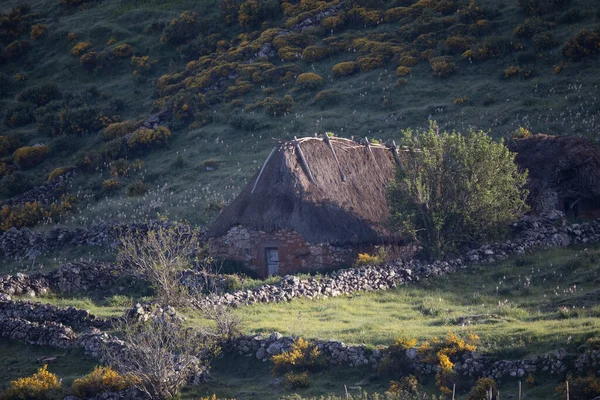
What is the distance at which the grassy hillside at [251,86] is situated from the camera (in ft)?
122

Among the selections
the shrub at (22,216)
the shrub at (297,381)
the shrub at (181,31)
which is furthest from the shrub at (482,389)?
the shrub at (181,31)

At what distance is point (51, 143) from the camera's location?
4700cm

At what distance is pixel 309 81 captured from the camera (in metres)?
45.3

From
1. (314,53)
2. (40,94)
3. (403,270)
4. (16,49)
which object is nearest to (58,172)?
(40,94)

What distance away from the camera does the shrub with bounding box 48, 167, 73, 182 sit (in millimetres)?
42159

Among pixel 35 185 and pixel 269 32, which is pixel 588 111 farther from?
pixel 35 185

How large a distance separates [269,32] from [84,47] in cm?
1638

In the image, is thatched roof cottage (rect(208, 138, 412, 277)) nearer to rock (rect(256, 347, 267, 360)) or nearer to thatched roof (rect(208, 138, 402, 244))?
thatched roof (rect(208, 138, 402, 244))

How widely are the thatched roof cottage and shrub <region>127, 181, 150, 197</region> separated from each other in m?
12.1

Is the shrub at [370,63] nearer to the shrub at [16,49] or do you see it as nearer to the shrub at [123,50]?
the shrub at [123,50]

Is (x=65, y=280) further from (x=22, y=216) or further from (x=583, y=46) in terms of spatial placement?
(x=583, y=46)

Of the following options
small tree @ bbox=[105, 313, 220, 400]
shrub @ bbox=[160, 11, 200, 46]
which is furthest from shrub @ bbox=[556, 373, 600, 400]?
shrub @ bbox=[160, 11, 200, 46]

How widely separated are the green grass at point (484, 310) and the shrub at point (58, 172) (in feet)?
84.9

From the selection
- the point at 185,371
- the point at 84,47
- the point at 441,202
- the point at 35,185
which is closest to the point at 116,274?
the point at 185,371
